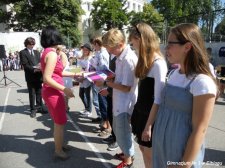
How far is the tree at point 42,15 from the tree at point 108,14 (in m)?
19.6

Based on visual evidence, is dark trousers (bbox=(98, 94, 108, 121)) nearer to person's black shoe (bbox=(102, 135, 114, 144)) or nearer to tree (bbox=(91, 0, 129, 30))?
person's black shoe (bbox=(102, 135, 114, 144))

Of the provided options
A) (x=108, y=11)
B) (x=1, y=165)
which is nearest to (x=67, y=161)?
(x=1, y=165)

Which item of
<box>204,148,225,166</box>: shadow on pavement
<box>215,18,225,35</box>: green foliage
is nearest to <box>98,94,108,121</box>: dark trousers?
<box>204,148,225,166</box>: shadow on pavement

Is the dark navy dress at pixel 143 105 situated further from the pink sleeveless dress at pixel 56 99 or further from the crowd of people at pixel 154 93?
the pink sleeveless dress at pixel 56 99

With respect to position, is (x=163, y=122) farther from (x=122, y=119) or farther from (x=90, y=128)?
(x=90, y=128)

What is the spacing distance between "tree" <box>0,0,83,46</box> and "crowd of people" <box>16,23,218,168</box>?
32.6 metres

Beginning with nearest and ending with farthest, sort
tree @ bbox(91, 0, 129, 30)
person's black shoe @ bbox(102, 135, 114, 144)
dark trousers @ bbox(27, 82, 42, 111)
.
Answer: person's black shoe @ bbox(102, 135, 114, 144), dark trousers @ bbox(27, 82, 42, 111), tree @ bbox(91, 0, 129, 30)

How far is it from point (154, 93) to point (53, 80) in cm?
173

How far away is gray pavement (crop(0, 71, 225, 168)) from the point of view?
14.8 ft

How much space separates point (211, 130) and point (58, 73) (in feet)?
10.7

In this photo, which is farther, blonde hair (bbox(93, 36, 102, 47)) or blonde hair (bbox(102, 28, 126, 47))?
blonde hair (bbox(93, 36, 102, 47))

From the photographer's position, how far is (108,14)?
57.8 m

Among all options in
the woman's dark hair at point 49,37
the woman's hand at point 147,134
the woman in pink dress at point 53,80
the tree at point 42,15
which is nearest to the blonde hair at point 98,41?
the woman in pink dress at point 53,80

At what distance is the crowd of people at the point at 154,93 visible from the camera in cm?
204
